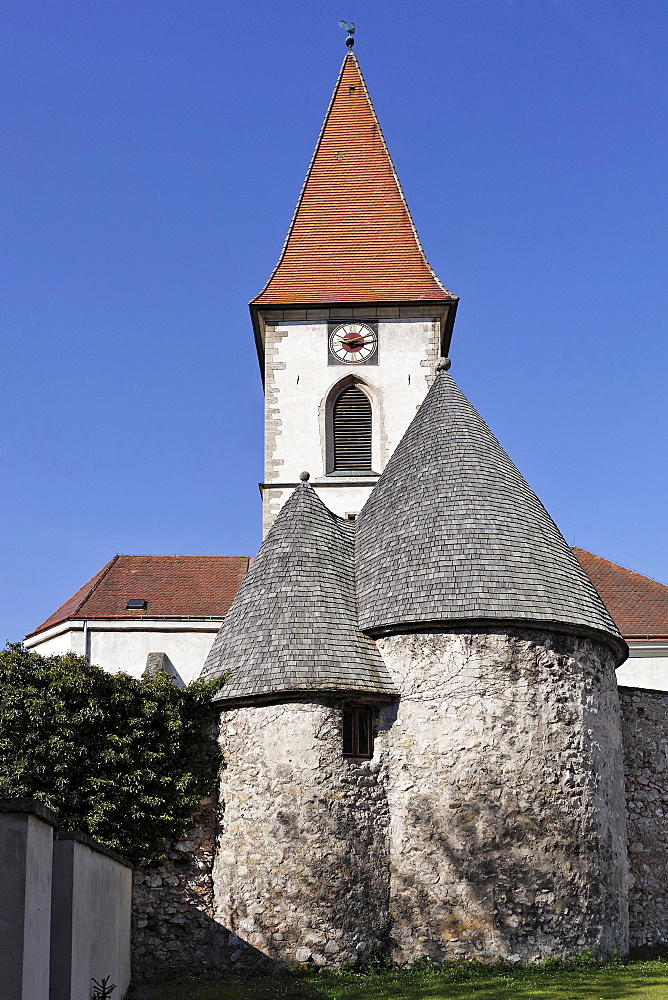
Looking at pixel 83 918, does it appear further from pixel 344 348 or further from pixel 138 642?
pixel 344 348

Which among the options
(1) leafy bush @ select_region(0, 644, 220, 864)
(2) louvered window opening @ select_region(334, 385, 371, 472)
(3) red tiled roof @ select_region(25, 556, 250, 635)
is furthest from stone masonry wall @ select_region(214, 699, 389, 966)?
(3) red tiled roof @ select_region(25, 556, 250, 635)

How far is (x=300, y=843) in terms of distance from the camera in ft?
52.9

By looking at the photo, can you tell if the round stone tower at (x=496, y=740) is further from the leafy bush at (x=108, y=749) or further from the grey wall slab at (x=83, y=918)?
the grey wall slab at (x=83, y=918)

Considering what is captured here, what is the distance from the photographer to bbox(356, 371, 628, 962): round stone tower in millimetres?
16031

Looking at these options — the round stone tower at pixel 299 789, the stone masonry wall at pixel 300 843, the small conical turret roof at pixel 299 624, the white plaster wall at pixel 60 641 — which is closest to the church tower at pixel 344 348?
the white plaster wall at pixel 60 641

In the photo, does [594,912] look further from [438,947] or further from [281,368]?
[281,368]

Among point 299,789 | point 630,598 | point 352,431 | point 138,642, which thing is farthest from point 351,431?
point 299,789

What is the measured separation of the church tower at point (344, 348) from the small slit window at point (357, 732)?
1008 cm

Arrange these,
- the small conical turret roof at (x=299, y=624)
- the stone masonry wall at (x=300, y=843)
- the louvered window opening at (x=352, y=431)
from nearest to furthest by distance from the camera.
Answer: the stone masonry wall at (x=300, y=843) < the small conical turret roof at (x=299, y=624) < the louvered window opening at (x=352, y=431)

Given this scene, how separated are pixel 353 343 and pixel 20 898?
21835mm

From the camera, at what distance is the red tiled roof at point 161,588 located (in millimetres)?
29406

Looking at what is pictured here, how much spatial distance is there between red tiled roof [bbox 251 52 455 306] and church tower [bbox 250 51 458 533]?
4cm

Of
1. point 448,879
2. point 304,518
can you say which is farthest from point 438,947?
point 304,518

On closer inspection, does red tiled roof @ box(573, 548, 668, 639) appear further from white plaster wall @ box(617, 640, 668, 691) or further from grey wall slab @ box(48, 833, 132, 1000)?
grey wall slab @ box(48, 833, 132, 1000)
